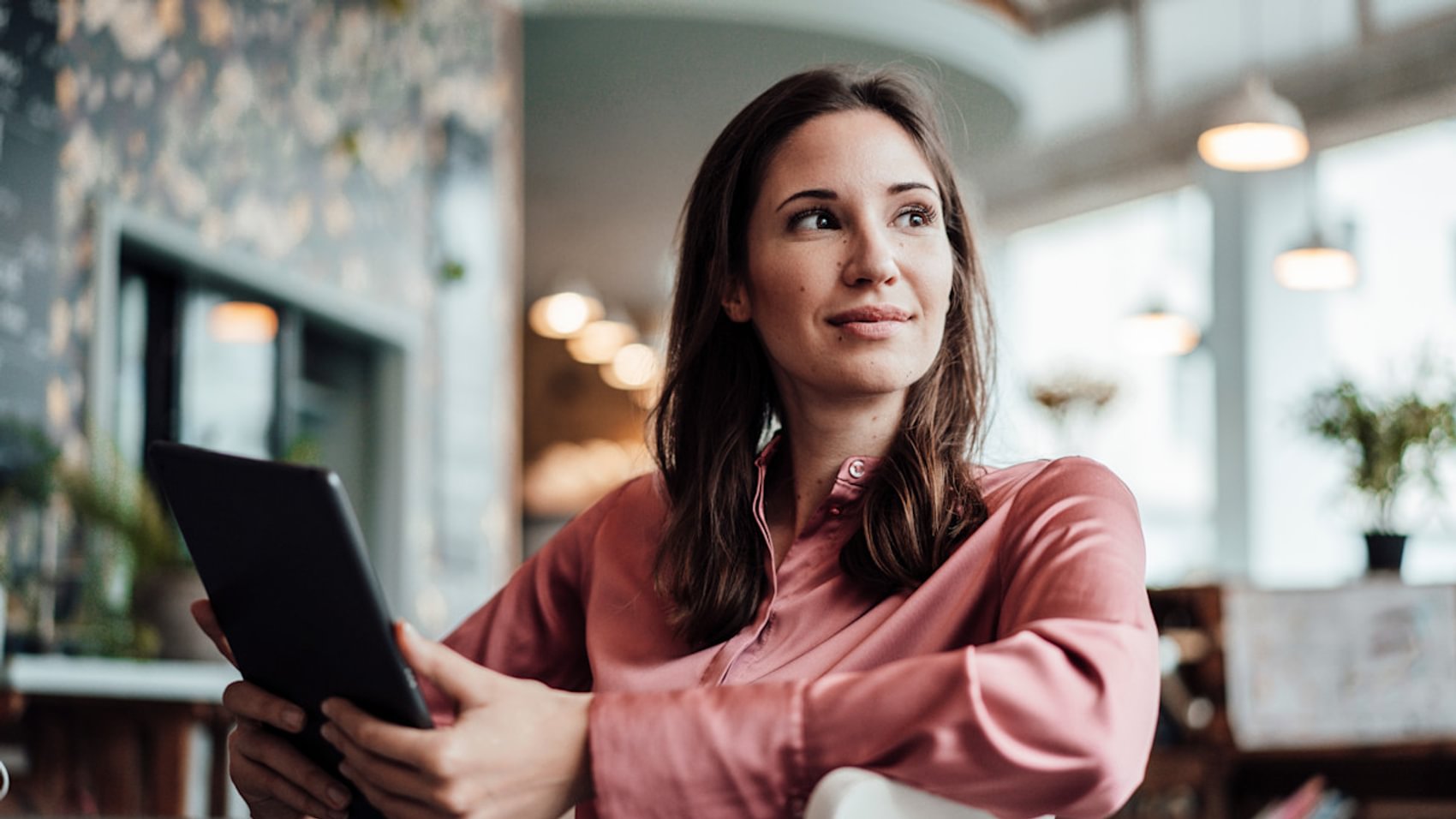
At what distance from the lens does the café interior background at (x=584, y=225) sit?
3508 mm

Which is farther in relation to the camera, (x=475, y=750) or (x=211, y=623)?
(x=211, y=623)

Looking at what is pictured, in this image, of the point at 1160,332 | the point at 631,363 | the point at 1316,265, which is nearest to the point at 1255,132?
the point at 1316,265

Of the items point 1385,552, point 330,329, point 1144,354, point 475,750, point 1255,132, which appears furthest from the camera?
point 1144,354

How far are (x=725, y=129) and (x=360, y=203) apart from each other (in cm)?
387

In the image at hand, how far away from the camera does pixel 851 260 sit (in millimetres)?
1258

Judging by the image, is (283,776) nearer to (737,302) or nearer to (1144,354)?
(737,302)

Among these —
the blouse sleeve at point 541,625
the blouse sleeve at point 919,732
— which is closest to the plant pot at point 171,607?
the blouse sleeve at point 541,625

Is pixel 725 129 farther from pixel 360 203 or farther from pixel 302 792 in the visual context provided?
pixel 360 203

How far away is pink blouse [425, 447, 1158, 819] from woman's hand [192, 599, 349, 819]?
0.79ft

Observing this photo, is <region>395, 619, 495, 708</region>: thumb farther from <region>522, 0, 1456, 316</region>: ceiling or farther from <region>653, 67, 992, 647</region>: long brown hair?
<region>522, 0, 1456, 316</region>: ceiling

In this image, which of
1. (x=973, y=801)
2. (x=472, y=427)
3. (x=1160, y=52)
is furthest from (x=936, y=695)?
(x=1160, y=52)

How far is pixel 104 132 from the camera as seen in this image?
350 cm

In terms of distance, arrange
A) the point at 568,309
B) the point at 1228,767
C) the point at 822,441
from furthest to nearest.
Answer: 1. the point at 568,309
2. the point at 1228,767
3. the point at 822,441

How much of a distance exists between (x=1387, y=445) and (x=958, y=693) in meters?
3.76
